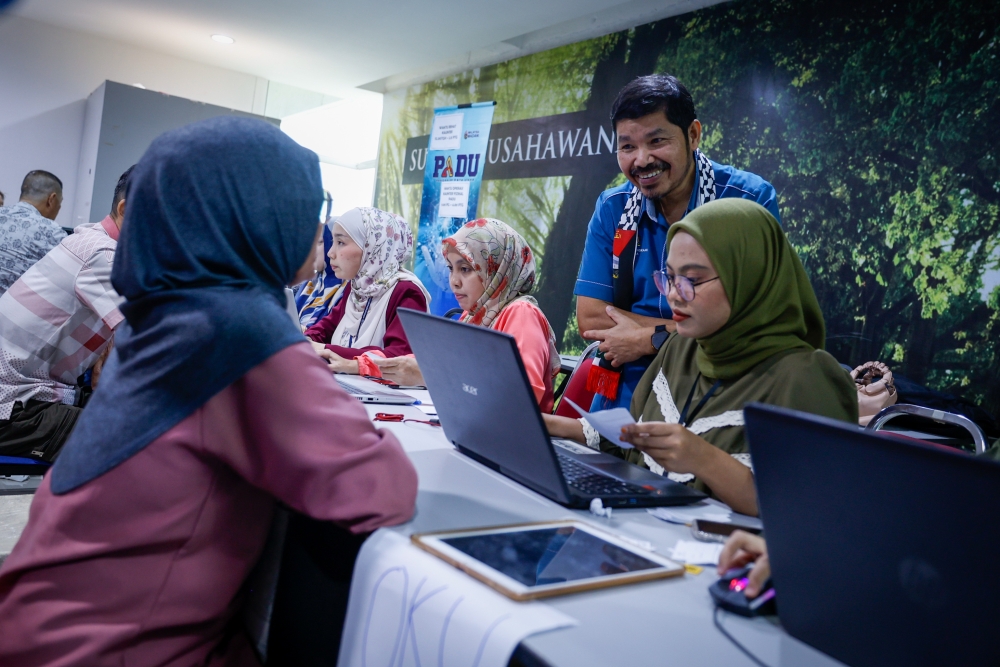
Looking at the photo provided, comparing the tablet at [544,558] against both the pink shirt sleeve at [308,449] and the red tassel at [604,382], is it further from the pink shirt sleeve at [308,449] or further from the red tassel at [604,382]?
the red tassel at [604,382]

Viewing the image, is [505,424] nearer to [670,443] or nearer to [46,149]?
[670,443]

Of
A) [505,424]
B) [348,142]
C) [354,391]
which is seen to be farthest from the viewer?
[348,142]

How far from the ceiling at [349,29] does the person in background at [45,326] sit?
11.9ft

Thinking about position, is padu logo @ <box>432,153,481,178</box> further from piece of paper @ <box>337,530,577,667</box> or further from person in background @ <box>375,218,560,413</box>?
piece of paper @ <box>337,530,577,667</box>

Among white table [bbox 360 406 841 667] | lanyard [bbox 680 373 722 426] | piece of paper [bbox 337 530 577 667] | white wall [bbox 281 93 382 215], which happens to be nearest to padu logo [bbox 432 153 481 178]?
white wall [bbox 281 93 382 215]

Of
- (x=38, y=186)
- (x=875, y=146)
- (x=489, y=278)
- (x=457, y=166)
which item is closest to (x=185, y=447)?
(x=489, y=278)

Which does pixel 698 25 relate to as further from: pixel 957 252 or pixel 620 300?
pixel 620 300

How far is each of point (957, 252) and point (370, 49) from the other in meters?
5.11

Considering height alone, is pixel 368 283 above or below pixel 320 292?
above

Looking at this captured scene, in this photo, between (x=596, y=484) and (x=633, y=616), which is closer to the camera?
(x=633, y=616)

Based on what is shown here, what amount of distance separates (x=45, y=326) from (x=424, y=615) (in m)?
2.28

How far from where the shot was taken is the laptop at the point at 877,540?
56 centimetres

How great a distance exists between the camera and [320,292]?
3873 millimetres

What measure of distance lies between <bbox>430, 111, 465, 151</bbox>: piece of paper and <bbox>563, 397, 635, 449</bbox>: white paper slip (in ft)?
17.9
